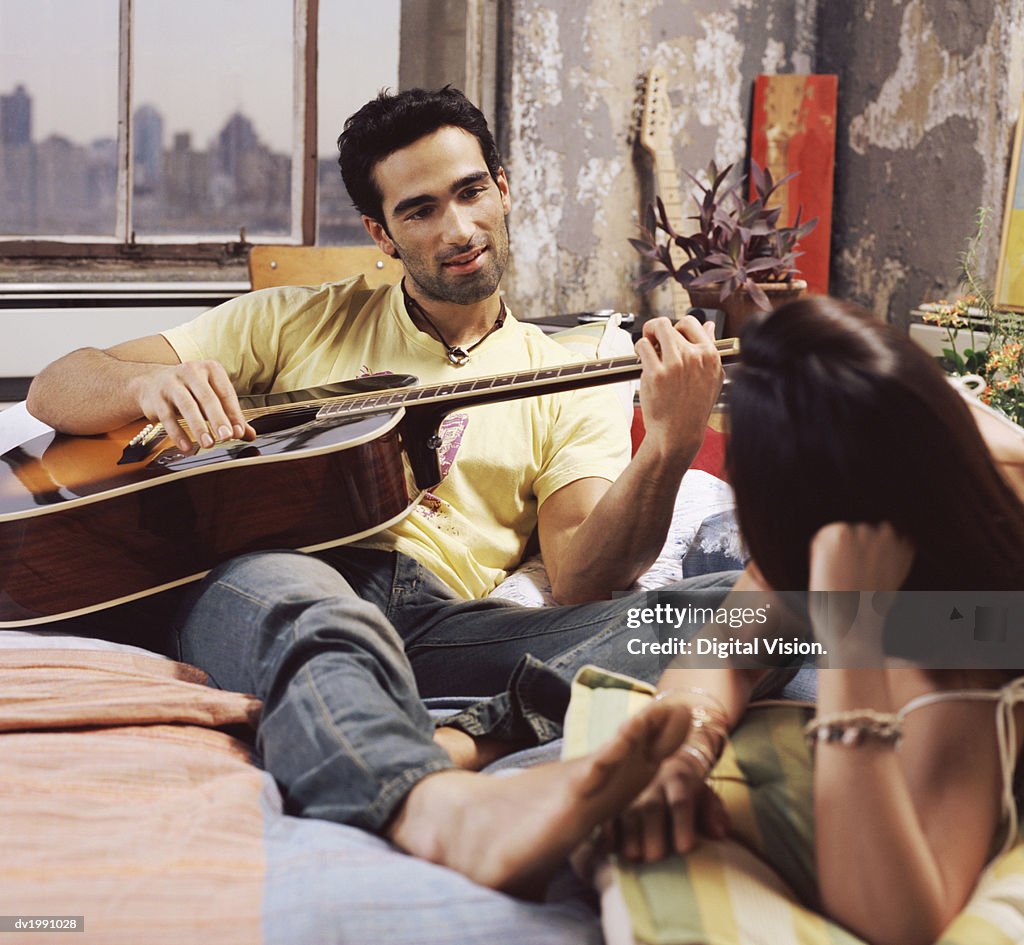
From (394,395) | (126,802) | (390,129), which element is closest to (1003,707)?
(126,802)

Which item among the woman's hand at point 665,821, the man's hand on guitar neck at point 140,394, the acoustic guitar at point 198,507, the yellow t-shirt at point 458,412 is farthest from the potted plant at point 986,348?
the man's hand on guitar neck at point 140,394

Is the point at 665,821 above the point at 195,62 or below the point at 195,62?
below

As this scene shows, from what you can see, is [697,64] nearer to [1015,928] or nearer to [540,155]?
[540,155]

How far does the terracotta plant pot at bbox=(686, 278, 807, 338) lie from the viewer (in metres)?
2.54

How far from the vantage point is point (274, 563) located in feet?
4.56

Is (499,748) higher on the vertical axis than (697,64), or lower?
lower

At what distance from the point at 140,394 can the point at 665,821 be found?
41.7 inches

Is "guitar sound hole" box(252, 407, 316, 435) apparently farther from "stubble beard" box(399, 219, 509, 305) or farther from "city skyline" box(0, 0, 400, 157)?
"city skyline" box(0, 0, 400, 157)

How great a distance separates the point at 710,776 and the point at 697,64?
277cm

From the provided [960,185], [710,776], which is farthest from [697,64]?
[710,776]

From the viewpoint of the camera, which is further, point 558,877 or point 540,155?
point 540,155

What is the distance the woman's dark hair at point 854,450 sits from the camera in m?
0.73

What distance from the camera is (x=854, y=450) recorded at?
0.72 metres

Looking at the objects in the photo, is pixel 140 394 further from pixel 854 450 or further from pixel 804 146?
pixel 804 146
